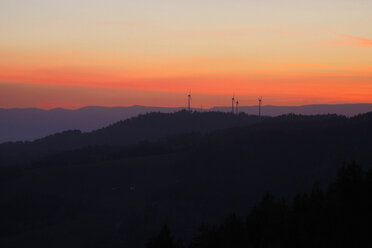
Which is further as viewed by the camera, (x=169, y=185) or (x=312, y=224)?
(x=169, y=185)

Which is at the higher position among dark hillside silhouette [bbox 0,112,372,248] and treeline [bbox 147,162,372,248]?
treeline [bbox 147,162,372,248]

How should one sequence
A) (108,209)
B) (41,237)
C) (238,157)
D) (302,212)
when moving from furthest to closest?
1. (238,157)
2. (108,209)
3. (41,237)
4. (302,212)

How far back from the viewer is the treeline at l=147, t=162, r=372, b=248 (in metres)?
37.1

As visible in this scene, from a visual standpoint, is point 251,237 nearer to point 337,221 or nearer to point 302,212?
point 302,212

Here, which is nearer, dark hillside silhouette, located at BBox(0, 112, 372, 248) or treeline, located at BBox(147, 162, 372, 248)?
treeline, located at BBox(147, 162, 372, 248)

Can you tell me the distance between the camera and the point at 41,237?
449 feet

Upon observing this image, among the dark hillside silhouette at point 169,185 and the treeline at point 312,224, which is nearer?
the treeline at point 312,224

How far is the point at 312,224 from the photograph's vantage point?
4072 cm

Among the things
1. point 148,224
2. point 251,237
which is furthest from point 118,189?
point 251,237

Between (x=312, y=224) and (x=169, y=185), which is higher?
(x=312, y=224)

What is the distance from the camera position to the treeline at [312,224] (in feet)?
122

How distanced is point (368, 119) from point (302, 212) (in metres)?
145

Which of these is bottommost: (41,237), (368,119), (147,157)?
(41,237)

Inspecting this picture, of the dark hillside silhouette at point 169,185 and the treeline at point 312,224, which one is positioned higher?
the treeline at point 312,224
